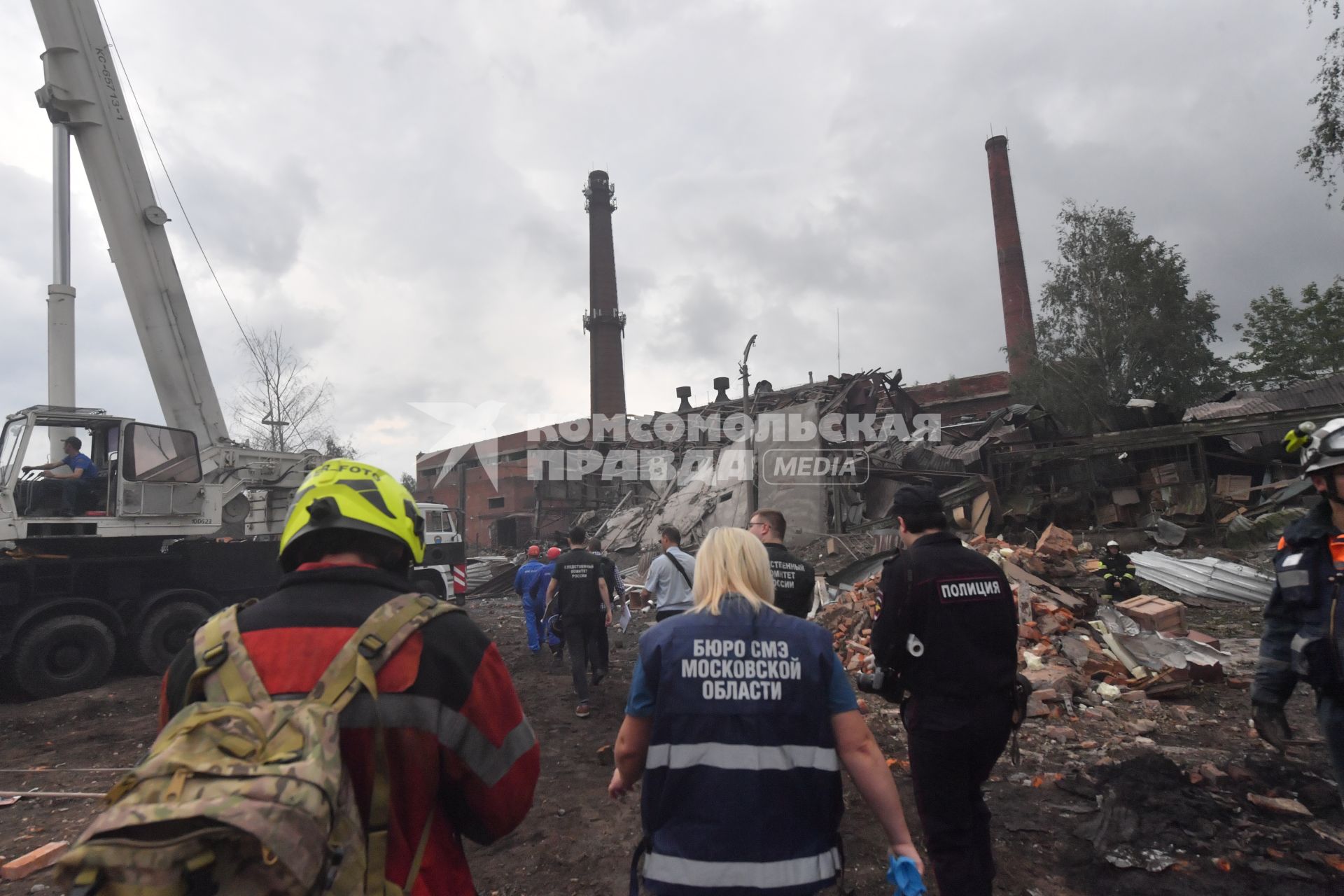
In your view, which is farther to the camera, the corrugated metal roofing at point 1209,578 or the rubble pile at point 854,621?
the corrugated metal roofing at point 1209,578

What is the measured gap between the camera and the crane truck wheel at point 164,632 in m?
9.33

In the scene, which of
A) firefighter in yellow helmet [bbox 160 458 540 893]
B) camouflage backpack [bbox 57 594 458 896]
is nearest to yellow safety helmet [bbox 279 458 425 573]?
firefighter in yellow helmet [bbox 160 458 540 893]

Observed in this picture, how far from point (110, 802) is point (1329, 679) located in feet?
11.8

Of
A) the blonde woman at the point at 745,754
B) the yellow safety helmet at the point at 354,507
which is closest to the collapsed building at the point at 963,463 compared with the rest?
the blonde woman at the point at 745,754

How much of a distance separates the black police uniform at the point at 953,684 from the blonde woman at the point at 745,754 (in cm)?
90

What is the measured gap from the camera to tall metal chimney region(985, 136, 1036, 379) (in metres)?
29.7

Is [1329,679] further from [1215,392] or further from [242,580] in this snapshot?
[1215,392]

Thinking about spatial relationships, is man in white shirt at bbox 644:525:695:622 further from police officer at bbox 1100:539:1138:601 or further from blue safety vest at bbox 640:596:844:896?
police officer at bbox 1100:539:1138:601

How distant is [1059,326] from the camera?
27094mm

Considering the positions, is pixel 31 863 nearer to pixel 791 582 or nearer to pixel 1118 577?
pixel 791 582

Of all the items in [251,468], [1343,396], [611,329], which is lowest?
[251,468]

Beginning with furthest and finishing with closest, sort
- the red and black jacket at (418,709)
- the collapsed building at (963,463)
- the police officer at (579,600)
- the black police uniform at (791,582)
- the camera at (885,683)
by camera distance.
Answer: the collapsed building at (963,463) → the police officer at (579,600) → the black police uniform at (791,582) → the camera at (885,683) → the red and black jacket at (418,709)

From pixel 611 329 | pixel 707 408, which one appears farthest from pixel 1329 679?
pixel 611 329

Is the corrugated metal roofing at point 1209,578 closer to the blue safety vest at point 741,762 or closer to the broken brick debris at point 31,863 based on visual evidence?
the blue safety vest at point 741,762
